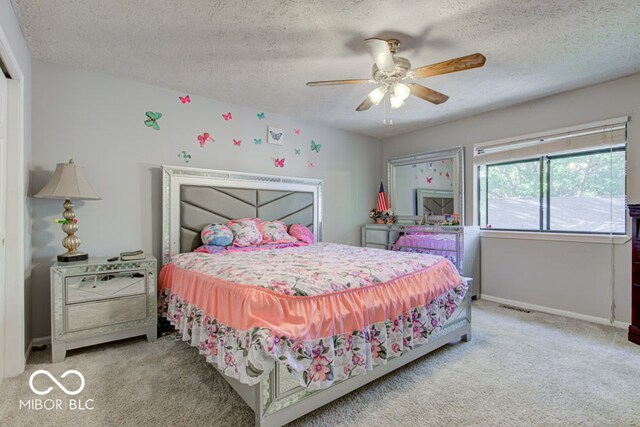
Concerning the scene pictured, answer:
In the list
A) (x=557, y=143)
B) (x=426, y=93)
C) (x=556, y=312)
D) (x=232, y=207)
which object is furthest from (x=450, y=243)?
(x=232, y=207)

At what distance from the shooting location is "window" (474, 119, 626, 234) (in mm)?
3180

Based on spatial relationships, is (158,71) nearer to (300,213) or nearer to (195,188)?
(195,188)

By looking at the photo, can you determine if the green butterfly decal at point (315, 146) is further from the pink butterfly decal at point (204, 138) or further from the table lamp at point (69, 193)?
the table lamp at point (69, 193)

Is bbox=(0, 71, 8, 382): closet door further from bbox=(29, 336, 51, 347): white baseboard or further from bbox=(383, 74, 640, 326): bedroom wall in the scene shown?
bbox=(383, 74, 640, 326): bedroom wall

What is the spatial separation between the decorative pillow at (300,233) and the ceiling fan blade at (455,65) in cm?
213

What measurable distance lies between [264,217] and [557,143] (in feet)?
11.2

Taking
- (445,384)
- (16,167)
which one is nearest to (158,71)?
(16,167)

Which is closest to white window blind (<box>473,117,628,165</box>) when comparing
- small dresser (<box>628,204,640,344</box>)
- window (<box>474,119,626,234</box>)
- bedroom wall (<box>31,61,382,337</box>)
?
window (<box>474,119,626,234</box>)

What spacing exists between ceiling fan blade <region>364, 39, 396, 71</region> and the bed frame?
73.8 inches

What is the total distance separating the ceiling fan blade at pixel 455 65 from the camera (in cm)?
194

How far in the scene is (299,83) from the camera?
3135 millimetres

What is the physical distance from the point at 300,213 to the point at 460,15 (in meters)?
2.70

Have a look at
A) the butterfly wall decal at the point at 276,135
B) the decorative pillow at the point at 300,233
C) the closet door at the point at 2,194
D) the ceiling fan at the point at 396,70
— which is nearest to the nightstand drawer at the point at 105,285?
the closet door at the point at 2,194

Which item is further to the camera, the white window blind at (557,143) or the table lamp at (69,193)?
Answer: the white window blind at (557,143)
